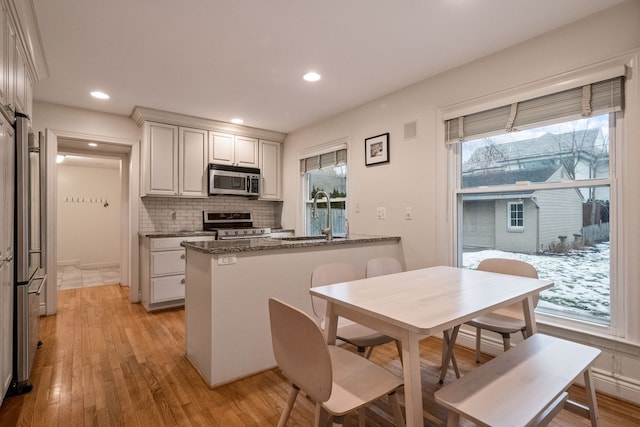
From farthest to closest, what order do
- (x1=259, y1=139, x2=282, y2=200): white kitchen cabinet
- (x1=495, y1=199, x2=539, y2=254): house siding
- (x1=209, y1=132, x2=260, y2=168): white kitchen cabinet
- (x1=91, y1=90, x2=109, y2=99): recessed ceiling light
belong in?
(x1=259, y1=139, x2=282, y2=200): white kitchen cabinet
(x1=209, y1=132, x2=260, y2=168): white kitchen cabinet
(x1=91, y1=90, x2=109, y2=99): recessed ceiling light
(x1=495, y1=199, x2=539, y2=254): house siding

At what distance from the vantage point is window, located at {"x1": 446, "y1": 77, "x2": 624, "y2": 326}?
2.10 m

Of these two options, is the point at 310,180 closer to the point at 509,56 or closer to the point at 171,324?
the point at 171,324

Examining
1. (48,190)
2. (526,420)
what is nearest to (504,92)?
(526,420)

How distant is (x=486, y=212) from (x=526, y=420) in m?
1.95

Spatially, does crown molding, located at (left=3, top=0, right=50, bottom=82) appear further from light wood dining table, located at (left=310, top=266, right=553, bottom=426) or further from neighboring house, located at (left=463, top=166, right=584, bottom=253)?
neighboring house, located at (left=463, top=166, right=584, bottom=253)

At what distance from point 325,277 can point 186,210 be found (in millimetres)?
3242

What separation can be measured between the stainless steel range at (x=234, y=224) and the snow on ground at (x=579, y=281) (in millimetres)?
3300

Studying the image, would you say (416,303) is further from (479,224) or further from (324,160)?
(324,160)

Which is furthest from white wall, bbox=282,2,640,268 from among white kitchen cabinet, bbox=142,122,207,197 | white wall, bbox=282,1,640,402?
white kitchen cabinet, bbox=142,122,207,197

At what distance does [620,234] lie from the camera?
1.99 m

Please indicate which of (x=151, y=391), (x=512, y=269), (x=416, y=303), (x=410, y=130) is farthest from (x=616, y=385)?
(x=151, y=391)

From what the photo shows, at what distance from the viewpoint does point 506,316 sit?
7.10ft

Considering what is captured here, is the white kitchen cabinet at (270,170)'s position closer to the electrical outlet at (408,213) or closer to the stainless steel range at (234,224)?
the stainless steel range at (234,224)

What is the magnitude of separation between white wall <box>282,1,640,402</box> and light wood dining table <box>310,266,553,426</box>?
26.7 inches
